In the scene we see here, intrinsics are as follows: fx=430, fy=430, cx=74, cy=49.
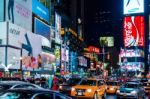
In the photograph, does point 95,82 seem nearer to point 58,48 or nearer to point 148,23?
point 58,48

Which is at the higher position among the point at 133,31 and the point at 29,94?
the point at 133,31

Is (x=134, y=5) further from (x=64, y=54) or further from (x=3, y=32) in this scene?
(x=3, y=32)

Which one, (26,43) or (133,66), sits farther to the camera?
(133,66)

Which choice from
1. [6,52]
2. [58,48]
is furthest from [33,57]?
[58,48]

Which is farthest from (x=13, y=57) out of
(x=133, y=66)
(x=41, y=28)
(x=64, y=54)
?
(x=133, y=66)

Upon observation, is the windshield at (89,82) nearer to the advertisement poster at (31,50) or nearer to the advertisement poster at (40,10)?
the advertisement poster at (31,50)

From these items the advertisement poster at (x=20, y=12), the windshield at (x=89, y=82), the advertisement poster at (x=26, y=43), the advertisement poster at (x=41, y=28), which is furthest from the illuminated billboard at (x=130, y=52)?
the windshield at (x=89, y=82)

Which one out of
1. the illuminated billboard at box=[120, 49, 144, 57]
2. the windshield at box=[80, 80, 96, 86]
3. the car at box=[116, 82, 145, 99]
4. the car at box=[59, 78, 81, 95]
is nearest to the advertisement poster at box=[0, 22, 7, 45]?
the car at box=[59, 78, 81, 95]

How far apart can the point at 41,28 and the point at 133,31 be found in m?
82.7

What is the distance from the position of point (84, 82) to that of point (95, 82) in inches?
33.0

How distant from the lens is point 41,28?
252 feet

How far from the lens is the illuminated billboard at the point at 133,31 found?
507 feet

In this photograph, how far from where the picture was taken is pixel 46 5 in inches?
3433

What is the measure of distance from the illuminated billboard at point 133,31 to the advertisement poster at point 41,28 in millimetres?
75894
